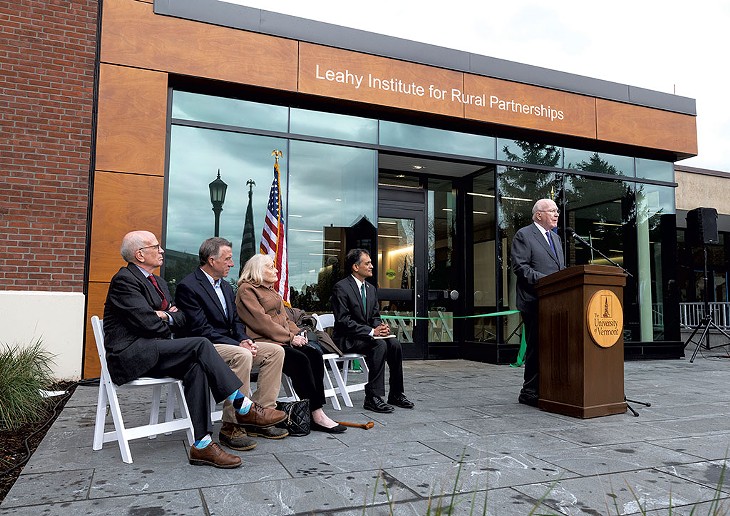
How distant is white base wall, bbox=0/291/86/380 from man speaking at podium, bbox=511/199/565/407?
5.02 meters

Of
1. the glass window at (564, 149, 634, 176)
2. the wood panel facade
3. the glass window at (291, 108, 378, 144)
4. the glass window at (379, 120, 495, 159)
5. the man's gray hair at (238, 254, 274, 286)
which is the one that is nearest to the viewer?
the man's gray hair at (238, 254, 274, 286)

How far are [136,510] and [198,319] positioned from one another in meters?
1.78

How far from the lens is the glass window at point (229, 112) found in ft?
25.6

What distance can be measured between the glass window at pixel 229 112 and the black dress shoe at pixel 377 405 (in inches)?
174

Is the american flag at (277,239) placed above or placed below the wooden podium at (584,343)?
above

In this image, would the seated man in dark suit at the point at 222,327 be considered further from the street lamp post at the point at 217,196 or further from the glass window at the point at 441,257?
the glass window at the point at 441,257

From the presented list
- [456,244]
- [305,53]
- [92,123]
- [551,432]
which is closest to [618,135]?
[456,244]

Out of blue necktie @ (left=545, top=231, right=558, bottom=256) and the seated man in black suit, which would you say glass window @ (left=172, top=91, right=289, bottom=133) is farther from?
blue necktie @ (left=545, top=231, right=558, bottom=256)

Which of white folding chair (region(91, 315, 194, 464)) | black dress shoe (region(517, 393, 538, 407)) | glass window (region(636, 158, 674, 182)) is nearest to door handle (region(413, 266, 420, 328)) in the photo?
black dress shoe (region(517, 393, 538, 407))

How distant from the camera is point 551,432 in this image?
4.56 meters

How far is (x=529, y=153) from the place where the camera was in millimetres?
10031

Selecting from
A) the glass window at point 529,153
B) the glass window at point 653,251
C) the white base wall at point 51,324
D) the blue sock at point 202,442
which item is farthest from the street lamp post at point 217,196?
the glass window at point 653,251

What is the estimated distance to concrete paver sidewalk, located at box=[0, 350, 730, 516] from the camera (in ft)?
9.44

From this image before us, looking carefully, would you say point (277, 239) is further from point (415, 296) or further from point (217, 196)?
point (415, 296)
